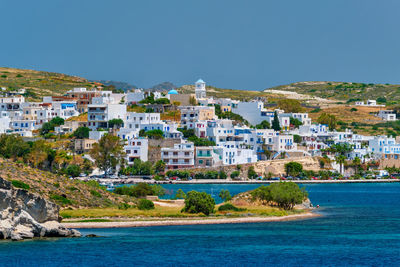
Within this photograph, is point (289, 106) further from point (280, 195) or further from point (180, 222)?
point (180, 222)

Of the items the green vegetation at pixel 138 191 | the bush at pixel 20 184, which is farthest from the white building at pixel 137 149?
the bush at pixel 20 184

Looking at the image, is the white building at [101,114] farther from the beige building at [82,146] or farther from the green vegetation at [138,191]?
the green vegetation at [138,191]

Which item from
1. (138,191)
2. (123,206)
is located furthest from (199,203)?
(138,191)

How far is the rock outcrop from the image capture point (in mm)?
44469

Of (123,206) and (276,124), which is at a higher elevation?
(276,124)

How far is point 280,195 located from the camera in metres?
69.6

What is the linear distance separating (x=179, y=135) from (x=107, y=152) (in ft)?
43.3

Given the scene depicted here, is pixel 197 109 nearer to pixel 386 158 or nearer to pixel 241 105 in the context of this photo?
pixel 241 105

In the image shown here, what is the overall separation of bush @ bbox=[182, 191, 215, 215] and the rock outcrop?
16903mm

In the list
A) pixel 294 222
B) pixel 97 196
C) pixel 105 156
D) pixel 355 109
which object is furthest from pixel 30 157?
pixel 355 109

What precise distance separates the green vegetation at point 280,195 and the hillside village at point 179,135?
148 ft

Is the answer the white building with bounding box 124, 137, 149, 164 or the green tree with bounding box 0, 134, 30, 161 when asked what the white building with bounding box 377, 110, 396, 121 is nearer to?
the white building with bounding box 124, 137, 149, 164

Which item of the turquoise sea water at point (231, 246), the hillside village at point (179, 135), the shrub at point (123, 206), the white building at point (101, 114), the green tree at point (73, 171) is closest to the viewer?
the turquoise sea water at point (231, 246)

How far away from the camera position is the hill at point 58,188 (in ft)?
200
